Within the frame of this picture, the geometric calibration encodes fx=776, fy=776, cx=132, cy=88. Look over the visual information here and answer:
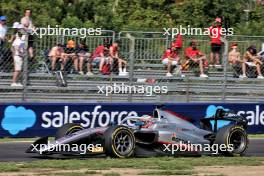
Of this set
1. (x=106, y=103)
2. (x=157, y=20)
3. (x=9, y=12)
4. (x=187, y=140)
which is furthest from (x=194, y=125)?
(x=157, y=20)

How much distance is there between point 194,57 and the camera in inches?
753

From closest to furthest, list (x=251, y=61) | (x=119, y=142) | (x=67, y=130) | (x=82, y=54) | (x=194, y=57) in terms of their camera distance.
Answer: (x=119, y=142) < (x=67, y=130) < (x=82, y=54) < (x=194, y=57) < (x=251, y=61)

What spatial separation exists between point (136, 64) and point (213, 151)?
488cm

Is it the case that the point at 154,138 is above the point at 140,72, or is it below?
below

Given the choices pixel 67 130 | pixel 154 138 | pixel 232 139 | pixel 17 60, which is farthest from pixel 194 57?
pixel 67 130

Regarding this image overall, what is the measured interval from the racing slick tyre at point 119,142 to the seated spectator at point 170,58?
234 inches

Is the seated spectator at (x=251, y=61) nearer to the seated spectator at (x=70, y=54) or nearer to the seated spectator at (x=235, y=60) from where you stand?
the seated spectator at (x=235, y=60)

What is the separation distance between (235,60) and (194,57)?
1.16m

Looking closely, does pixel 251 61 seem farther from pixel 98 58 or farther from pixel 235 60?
pixel 98 58

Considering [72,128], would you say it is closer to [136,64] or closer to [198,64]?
[136,64]

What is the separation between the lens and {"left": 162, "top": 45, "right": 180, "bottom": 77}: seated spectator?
738 inches

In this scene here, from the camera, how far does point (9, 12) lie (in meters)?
23.6

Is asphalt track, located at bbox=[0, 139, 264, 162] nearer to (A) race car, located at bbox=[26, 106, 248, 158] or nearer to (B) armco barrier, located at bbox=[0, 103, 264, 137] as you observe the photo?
(A) race car, located at bbox=[26, 106, 248, 158]

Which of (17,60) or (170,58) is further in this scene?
(170,58)
